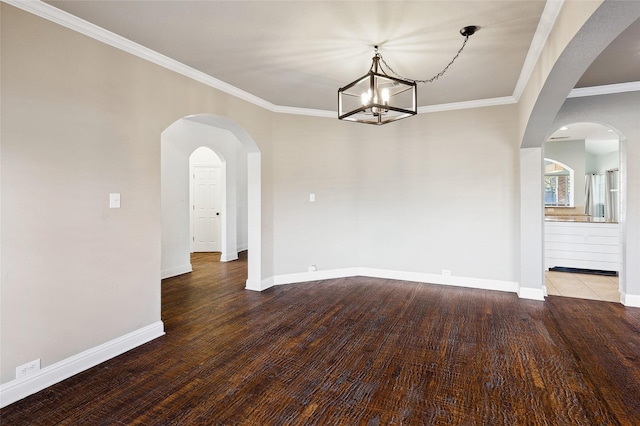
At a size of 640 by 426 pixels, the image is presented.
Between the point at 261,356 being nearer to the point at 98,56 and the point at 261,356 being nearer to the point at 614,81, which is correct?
the point at 98,56

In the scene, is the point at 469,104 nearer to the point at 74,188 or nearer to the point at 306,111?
the point at 306,111

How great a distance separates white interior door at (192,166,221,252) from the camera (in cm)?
787

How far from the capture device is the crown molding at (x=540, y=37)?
2254 millimetres

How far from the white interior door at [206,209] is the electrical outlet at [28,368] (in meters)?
5.63

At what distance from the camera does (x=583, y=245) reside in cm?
546

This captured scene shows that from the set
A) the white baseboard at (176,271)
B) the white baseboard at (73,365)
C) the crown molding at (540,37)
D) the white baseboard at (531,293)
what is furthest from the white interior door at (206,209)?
the crown molding at (540,37)

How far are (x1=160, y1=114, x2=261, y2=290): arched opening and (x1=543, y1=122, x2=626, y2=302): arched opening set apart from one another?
4253 mm

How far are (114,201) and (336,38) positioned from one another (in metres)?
2.38

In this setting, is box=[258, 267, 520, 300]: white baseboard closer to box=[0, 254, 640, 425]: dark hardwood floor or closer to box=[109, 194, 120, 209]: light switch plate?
box=[0, 254, 640, 425]: dark hardwood floor

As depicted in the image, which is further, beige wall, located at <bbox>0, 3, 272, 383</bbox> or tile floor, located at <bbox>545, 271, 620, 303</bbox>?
tile floor, located at <bbox>545, 271, 620, 303</bbox>

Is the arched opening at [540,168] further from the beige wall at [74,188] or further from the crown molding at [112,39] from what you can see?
the beige wall at [74,188]

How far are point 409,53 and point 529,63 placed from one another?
1.22 meters

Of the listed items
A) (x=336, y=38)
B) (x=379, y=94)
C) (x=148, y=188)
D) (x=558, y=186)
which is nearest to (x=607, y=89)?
(x=379, y=94)

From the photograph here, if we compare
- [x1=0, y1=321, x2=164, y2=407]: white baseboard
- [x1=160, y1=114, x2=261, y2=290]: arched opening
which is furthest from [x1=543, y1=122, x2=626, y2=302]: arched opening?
[x1=0, y1=321, x2=164, y2=407]: white baseboard
